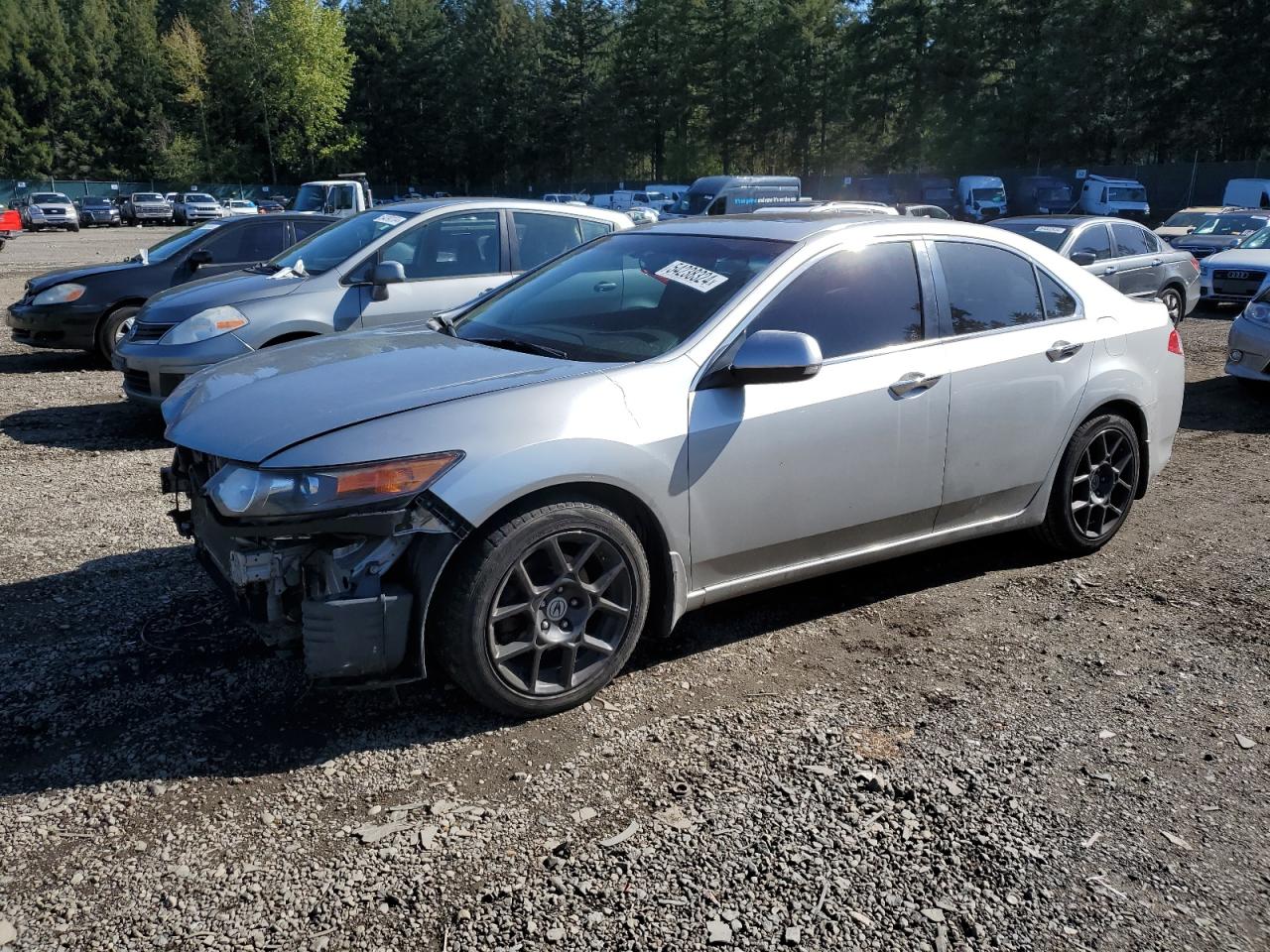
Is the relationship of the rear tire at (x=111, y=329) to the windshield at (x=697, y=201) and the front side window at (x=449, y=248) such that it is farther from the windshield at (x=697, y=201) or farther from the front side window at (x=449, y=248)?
the windshield at (x=697, y=201)

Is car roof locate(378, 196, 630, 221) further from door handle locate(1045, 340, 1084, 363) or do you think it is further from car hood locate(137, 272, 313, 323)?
door handle locate(1045, 340, 1084, 363)

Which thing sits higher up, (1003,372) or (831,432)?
(1003,372)

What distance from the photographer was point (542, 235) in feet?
26.0

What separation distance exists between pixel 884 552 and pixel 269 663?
2.48m

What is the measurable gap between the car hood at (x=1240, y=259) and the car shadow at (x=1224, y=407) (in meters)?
5.95

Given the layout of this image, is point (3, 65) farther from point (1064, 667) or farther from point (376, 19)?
point (1064, 667)

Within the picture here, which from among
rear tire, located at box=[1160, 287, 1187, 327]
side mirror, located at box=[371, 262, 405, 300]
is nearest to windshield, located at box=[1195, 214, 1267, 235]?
rear tire, located at box=[1160, 287, 1187, 327]

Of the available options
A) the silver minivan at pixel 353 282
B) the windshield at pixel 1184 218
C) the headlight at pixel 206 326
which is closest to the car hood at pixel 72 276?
the silver minivan at pixel 353 282

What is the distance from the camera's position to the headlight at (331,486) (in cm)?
306

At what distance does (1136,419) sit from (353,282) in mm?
5180

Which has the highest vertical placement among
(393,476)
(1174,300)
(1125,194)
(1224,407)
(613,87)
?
(613,87)

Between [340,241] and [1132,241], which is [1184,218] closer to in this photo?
[1132,241]

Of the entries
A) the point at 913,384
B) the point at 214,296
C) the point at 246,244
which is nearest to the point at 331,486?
the point at 913,384

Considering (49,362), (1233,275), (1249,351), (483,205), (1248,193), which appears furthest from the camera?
(1248,193)
